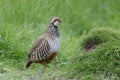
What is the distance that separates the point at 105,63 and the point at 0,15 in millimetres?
2820

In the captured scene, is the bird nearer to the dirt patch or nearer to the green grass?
the green grass

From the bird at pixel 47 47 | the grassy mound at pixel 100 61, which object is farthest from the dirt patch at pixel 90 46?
the bird at pixel 47 47

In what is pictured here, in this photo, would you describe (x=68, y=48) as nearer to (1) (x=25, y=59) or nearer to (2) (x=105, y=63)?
(1) (x=25, y=59)

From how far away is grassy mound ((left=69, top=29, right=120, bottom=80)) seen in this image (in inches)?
270

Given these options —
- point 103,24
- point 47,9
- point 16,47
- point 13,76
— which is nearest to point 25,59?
point 16,47

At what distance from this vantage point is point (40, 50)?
23.6 ft

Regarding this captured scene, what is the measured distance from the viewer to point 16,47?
27.1 feet

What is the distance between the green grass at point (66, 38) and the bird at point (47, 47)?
0.21 metres

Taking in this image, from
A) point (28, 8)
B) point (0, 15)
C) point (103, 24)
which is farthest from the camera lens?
point (103, 24)

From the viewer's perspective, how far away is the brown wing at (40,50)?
23.2 ft

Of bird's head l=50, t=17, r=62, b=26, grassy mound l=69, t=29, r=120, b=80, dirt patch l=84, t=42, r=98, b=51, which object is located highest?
bird's head l=50, t=17, r=62, b=26

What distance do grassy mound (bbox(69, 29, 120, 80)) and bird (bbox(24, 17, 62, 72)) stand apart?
34cm

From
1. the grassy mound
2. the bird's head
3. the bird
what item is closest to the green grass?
the grassy mound

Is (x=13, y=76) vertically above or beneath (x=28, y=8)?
beneath
